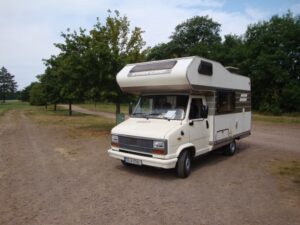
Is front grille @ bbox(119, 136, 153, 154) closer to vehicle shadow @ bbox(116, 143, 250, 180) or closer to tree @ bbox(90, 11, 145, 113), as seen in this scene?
vehicle shadow @ bbox(116, 143, 250, 180)

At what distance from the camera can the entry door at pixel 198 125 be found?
6984 mm

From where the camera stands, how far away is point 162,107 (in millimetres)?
7359

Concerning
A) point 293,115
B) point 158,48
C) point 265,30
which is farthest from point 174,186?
point 158,48

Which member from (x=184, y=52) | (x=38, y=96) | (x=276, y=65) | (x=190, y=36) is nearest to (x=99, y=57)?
(x=276, y=65)

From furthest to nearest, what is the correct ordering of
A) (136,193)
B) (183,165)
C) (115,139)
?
(115,139) → (183,165) → (136,193)

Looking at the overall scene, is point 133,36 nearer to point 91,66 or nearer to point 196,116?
point 91,66

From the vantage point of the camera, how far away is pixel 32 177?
265 inches

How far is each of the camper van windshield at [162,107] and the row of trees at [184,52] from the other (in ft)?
21.5

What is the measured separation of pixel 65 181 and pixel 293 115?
1075 inches

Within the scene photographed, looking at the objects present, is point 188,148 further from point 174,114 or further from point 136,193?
point 136,193

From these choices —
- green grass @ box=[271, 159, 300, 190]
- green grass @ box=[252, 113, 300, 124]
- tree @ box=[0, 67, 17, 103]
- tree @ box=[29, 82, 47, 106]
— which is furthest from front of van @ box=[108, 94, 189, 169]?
tree @ box=[0, 67, 17, 103]

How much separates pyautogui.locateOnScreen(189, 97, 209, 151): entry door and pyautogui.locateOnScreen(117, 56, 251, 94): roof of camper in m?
0.43

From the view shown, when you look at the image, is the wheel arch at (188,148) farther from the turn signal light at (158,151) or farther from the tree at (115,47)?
the tree at (115,47)

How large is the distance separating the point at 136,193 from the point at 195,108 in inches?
117
